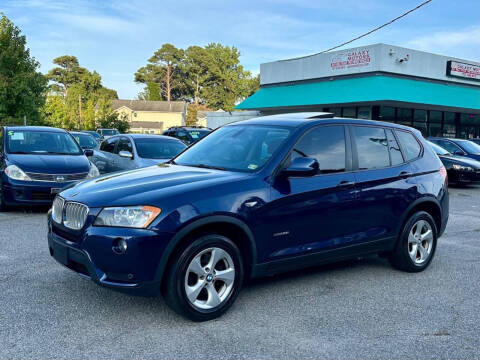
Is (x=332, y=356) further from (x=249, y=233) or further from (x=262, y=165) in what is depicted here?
(x=262, y=165)

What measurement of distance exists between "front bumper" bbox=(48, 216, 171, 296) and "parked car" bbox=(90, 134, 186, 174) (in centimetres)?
643

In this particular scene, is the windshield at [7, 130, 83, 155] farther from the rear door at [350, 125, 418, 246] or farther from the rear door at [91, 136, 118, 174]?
the rear door at [350, 125, 418, 246]

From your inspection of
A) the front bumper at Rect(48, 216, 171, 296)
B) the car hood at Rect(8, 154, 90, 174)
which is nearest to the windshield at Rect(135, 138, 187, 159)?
the car hood at Rect(8, 154, 90, 174)

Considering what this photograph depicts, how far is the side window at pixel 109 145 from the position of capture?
479 inches

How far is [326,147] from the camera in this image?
5066mm

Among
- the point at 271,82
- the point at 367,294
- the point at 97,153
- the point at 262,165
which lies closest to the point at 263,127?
the point at 262,165

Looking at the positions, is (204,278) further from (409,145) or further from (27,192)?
(27,192)

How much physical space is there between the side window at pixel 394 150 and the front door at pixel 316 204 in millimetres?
754

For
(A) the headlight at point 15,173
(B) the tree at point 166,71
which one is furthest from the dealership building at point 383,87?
(B) the tree at point 166,71

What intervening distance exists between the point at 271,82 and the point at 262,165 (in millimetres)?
28960

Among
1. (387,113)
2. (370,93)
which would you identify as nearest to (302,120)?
(370,93)

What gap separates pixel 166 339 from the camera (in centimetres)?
377

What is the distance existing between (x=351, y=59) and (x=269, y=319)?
2516 cm

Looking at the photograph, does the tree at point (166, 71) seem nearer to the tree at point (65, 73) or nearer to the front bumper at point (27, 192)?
the tree at point (65, 73)
